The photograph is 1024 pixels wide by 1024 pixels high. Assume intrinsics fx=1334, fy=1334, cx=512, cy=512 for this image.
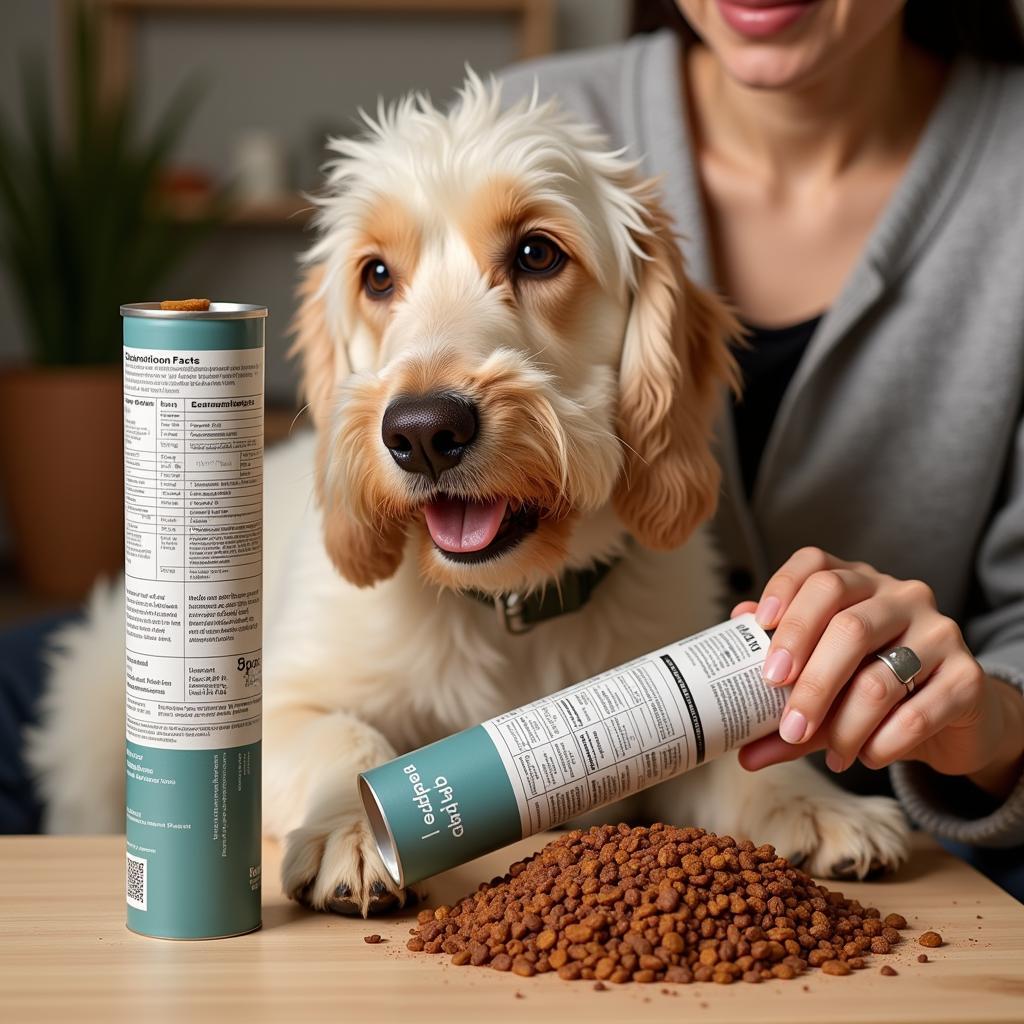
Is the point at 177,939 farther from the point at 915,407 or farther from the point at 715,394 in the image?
the point at 915,407

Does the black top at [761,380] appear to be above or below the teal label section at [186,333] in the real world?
below

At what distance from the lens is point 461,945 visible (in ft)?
3.38

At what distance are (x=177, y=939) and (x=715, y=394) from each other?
2.85 feet

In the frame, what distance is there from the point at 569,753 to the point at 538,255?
610mm

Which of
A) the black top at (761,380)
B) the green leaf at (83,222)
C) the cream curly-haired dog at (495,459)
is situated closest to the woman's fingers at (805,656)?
the cream curly-haired dog at (495,459)

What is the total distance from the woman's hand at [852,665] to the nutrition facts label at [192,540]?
17.3 inches

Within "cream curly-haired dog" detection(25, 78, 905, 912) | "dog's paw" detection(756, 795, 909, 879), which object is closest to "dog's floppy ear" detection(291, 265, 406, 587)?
"cream curly-haired dog" detection(25, 78, 905, 912)

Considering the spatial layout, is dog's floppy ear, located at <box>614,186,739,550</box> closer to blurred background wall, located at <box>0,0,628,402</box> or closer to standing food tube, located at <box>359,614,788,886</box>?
standing food tube, located at <box>359,614,788,886</box>

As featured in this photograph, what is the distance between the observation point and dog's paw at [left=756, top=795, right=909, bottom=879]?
126 cm

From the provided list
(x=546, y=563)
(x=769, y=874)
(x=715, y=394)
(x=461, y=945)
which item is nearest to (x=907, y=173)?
(x=715, y=394)

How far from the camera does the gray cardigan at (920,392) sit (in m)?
1.85

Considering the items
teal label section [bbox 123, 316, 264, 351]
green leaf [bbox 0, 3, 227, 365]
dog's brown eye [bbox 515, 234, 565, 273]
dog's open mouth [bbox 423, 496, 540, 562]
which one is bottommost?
green leaf [bbox 0, 3, 227, 365]

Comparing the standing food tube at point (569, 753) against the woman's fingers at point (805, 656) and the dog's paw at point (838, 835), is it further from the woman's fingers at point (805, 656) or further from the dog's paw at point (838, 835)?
the dog's paw at point (838, 835)

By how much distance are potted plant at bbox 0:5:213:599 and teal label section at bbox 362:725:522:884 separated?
4.01 metres
